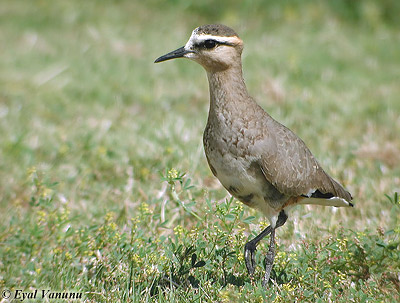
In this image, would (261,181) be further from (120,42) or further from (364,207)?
(120,42)

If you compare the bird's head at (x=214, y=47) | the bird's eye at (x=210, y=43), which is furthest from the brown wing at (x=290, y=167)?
the bird's eye at (x=210, y=43)

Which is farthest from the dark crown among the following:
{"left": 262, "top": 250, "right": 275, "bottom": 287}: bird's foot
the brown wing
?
{"left": 262, "top": 250, "right": 275, "bottom": 287}: bird's foot

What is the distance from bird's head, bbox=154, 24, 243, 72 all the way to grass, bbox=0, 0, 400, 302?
0.76m

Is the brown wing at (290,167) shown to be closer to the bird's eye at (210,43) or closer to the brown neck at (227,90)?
the brown neck at (227,90)

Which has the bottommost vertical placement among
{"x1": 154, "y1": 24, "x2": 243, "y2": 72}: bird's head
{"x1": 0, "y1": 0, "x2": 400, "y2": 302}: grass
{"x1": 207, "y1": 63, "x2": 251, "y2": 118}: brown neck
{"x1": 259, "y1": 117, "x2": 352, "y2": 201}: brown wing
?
{"x1": 0, "y1": 0, "x2": 400, "y2": 302}: grass

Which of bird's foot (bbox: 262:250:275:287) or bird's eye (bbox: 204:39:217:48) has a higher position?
bird's eye (bbox: 204:39:217:48)

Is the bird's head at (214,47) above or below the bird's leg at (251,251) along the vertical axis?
above

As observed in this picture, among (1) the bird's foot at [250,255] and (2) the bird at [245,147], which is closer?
(2) the bird at [245,147]

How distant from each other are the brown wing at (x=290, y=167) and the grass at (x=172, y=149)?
312 millimetres

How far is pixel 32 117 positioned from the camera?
6742 millimetres

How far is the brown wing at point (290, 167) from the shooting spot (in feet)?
11.9

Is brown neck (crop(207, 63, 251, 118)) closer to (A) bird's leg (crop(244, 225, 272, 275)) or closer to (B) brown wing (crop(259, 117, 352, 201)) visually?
(B) brown wing (crop(259, 117, 352, 201))

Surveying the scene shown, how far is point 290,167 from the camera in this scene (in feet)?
12.3

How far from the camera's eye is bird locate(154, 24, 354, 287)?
3605 mm
